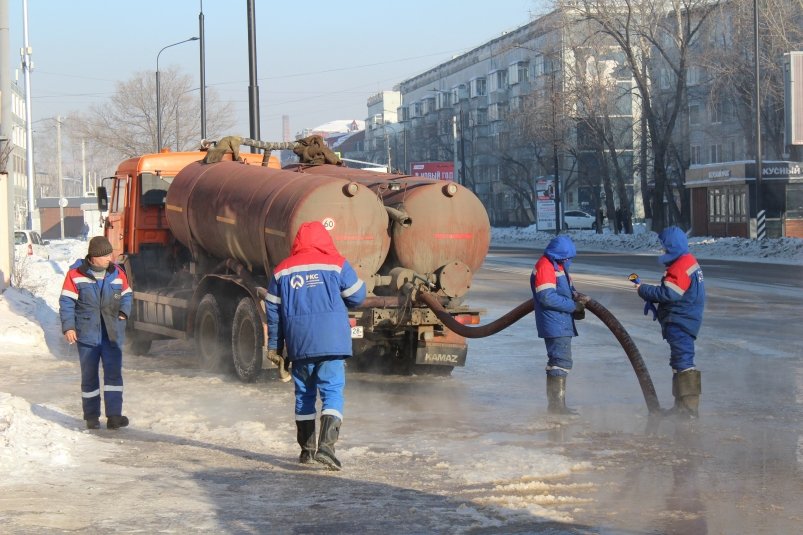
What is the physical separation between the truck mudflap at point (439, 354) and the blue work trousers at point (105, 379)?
3433mm

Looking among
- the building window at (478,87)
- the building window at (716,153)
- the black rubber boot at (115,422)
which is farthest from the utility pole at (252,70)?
the building window at (478,87)

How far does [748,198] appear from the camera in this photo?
47531 mm

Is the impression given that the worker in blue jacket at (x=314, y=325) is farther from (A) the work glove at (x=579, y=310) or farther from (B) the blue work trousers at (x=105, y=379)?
(A) the work glove at (x=579, y=310)

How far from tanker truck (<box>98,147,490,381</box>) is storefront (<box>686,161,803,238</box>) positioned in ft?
109

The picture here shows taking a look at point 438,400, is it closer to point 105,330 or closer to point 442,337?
point 442,337

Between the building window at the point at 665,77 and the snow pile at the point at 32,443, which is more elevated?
the building window at the point at 665,77

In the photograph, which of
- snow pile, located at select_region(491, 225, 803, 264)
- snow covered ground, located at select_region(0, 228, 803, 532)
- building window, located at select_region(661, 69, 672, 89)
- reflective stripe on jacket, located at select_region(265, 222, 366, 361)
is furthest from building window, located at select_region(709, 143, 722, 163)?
reflective stripe on jacket, located at select_region(265, 222, 366, 361)

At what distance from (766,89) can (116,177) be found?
36.1 meters

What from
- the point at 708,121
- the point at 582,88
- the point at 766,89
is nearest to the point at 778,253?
the point at 766,89

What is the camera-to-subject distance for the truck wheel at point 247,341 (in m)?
11.8

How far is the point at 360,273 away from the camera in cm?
1140

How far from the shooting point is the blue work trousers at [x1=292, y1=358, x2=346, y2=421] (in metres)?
7.72

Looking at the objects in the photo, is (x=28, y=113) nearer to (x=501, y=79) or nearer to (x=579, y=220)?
(x=579, y=220)

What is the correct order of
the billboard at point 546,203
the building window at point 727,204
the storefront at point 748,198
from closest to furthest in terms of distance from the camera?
1. the storefront at point 748,198
2. the building window at point 727,204
3. the billboard at point 546,203
